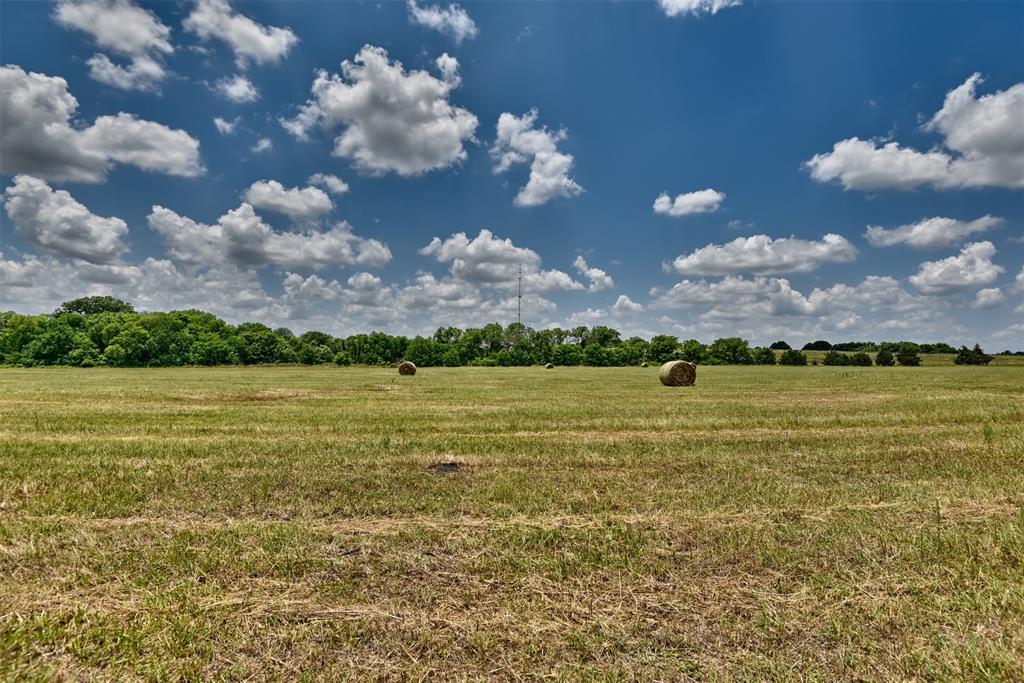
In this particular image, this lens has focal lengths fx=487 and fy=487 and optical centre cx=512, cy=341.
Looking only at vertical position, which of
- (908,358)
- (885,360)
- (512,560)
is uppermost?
(908,358)

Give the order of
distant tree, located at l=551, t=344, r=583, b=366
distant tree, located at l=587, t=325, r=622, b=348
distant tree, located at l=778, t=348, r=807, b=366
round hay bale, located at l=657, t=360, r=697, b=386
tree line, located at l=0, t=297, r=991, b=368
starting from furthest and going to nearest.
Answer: distant tree, located at l=587, t=325, r=622, b=348, distant tree, located at l=551, t=344, r=583, b=366, distant tree, located at l=778, t=348, r=807, b=366, tree line, located at l=0, t=297, r=991, b=368, round hay bale, located at l=657, t=360, r=697, b=386

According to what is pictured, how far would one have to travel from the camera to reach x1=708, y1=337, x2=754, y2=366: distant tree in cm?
10694

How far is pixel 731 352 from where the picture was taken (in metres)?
109

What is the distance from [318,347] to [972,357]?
134m

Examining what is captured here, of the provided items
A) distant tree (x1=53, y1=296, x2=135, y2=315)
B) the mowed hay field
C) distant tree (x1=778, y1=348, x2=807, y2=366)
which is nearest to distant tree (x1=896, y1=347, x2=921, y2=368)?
distant tree (x1=778, y1=348, x2=807, y2=366)

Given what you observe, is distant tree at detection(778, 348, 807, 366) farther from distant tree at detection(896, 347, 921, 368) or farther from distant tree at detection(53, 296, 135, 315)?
distant tree at detection(53, 296, 135, 315)

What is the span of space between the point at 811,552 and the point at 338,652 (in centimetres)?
479

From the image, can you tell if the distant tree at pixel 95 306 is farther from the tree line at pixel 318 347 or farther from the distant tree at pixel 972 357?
the distant tree at pixel 972 357

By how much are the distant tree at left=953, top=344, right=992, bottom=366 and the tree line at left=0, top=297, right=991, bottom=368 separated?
0.15 meters

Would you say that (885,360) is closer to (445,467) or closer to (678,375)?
(678,375)

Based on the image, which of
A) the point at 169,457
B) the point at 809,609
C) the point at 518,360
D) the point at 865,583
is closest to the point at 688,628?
the point at 809,609

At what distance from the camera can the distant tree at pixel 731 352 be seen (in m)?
107

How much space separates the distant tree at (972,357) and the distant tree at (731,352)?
35921mm

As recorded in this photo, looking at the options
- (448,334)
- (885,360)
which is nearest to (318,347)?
(448,334)
